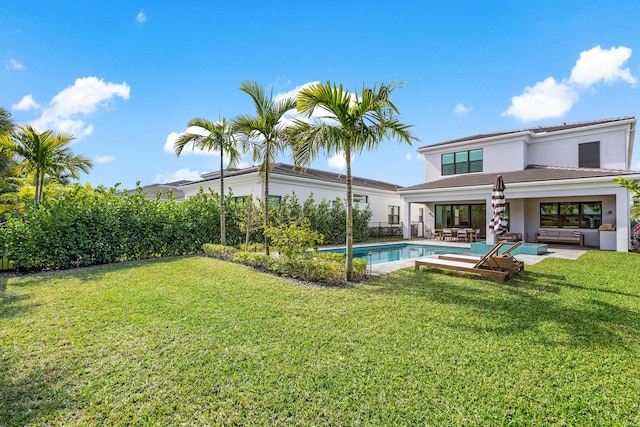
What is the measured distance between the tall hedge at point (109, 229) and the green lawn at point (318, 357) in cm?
321

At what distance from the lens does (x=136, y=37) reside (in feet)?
39.7

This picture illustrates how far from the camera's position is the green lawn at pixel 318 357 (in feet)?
8.96

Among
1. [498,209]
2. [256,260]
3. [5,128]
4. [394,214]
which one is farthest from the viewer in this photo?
[394,214]

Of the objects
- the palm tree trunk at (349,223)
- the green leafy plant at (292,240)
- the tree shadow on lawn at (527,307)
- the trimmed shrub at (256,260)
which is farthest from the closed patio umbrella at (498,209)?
the trimmed shrub at (256,260)

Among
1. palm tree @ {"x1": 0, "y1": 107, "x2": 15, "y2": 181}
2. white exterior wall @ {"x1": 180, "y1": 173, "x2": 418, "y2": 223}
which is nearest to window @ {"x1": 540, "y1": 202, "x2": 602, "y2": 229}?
white exterior wall @ {"x1": 180, "y1": 173, "x2": 418, "y2": 223}

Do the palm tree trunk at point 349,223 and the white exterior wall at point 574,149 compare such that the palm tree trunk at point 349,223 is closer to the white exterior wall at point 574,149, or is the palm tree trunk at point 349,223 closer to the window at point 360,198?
the window at point 360,198

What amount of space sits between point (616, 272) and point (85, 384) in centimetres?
1282

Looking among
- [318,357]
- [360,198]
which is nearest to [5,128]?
[318,357]

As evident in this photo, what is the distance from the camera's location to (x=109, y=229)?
35.2ft

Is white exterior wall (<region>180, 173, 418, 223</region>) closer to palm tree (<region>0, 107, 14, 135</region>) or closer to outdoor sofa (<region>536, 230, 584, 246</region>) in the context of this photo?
palm tree (<region>0, 107, 14, 135</region>)

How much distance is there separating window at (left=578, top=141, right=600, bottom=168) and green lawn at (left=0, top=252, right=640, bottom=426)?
48.8 feet

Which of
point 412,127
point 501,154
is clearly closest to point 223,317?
point 412,127

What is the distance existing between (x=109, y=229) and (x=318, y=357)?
10475mm

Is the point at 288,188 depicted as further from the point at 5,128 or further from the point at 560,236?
the point at 560,236
